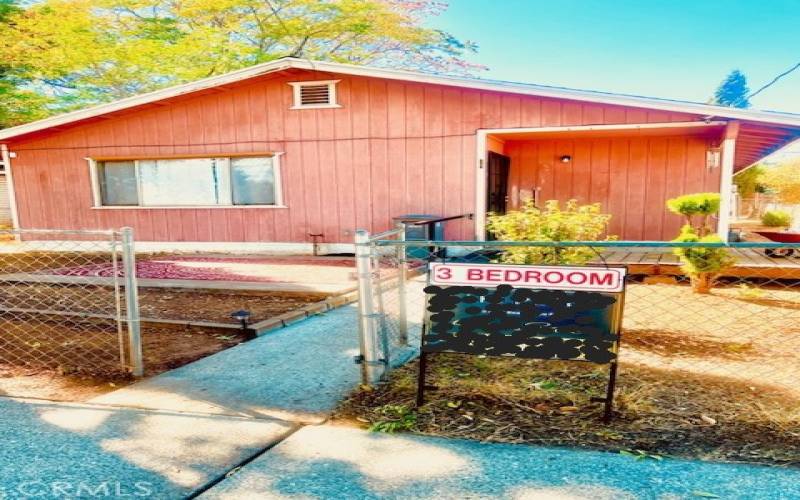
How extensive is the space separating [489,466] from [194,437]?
1.66 m

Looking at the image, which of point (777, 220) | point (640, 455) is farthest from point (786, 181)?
point (640, 455)

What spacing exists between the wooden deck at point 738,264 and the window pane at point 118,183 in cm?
1083

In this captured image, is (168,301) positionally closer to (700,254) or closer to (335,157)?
(335,157)

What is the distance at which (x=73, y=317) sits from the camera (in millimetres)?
5844

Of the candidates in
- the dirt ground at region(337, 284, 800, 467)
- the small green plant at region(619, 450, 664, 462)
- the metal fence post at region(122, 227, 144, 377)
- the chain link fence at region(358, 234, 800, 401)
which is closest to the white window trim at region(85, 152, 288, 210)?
the chain link fence at region(358, 234, 800, 401)

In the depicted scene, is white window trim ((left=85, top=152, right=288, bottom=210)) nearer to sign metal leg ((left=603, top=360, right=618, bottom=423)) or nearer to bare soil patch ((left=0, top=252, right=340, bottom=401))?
bare soil patch ((left=0, top=252, right=340, bottom=401))

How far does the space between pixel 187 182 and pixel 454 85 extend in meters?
6.77

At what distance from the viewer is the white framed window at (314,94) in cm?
1089

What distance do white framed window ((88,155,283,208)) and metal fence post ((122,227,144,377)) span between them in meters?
7.79

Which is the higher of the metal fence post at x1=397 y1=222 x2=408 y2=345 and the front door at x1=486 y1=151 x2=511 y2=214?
the front door at x1=486 y1=151 x2=511 y2=214

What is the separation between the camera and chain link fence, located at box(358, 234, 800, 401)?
11.3 feet

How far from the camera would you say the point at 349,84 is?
1076 cm

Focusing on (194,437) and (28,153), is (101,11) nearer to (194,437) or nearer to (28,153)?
(28,153)

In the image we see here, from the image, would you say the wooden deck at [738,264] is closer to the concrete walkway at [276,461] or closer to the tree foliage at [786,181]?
the concrete walkway at [276,461]
